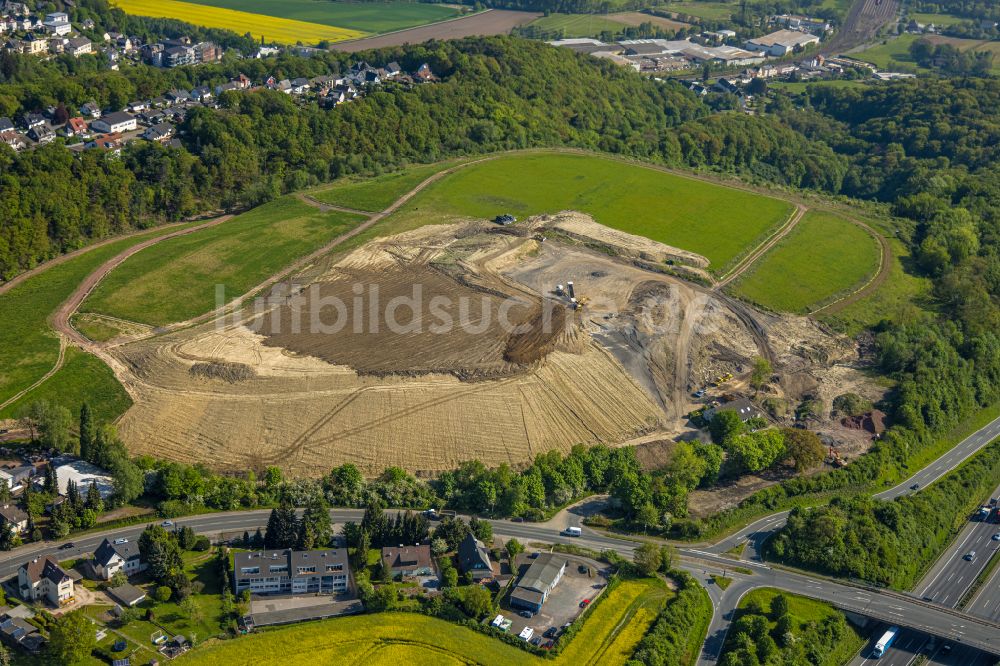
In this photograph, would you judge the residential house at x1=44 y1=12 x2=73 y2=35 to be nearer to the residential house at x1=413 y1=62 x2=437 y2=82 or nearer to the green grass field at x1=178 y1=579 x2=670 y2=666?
the residential house at x1=413 y1=62 x2=437 y2=82

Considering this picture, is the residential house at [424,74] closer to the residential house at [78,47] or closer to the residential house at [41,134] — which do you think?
the residential house at [41,134]

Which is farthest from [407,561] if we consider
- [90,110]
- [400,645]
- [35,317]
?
[90,110]

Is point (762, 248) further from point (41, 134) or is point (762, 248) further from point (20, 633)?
point (41, 134)

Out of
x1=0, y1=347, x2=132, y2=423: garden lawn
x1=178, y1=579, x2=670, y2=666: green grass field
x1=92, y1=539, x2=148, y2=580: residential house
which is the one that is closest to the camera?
x1=178, y1=579, x2=670, y2=666: green grass field

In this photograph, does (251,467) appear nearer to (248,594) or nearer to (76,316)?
(248,594)

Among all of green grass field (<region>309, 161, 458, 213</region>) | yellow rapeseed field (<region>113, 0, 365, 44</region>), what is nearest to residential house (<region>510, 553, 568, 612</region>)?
green grass field (<region>309, 161, 458, 213</region>)

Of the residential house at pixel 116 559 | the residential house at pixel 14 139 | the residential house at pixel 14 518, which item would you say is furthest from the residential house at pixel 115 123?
the residential house at pixel 116 559

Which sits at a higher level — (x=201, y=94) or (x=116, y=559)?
(x=201, y=94)
